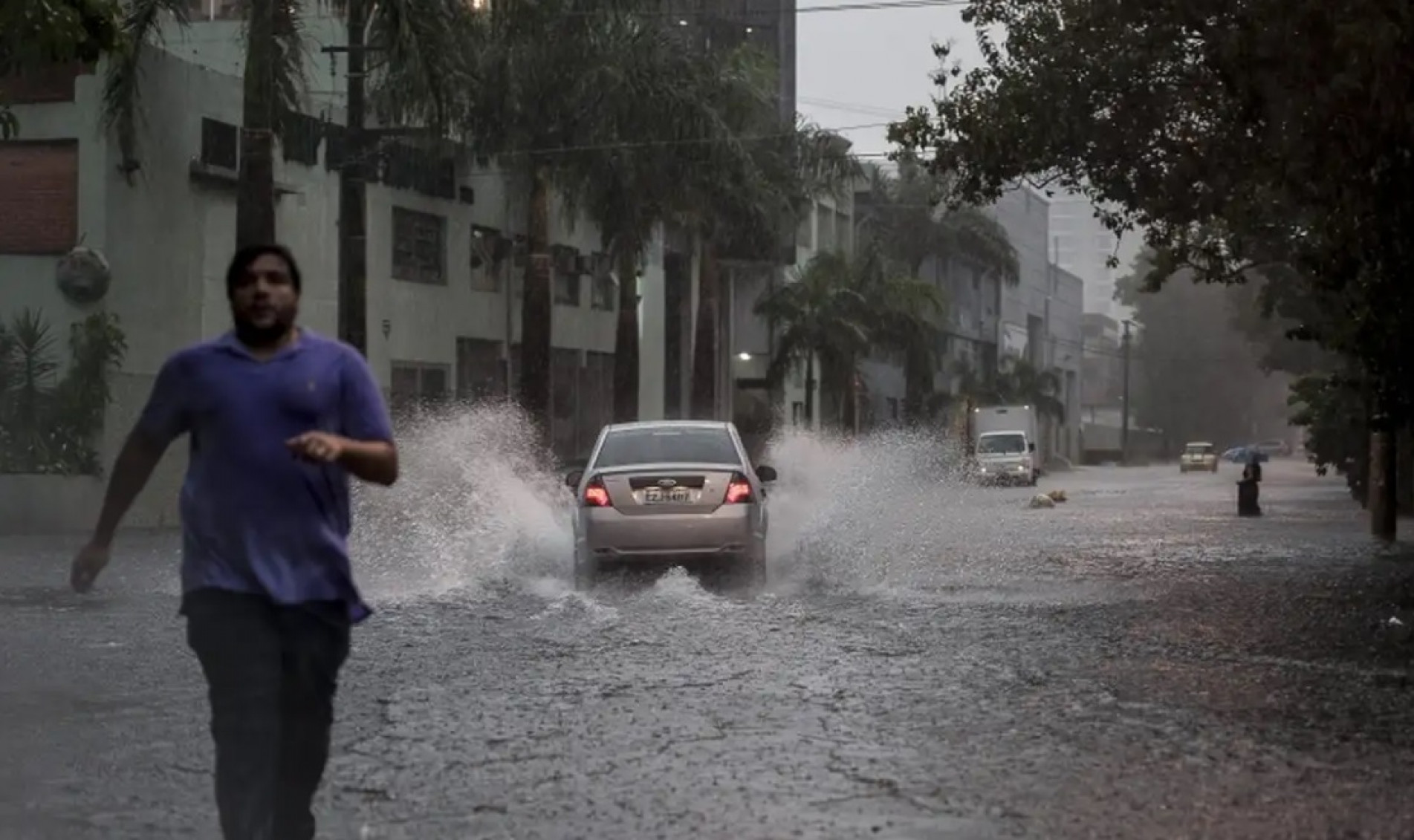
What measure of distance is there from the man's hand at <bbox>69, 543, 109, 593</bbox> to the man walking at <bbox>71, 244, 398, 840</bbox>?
46 cm

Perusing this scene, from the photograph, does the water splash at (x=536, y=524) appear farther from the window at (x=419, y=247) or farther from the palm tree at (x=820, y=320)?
the palm tree at (x=820, y=320)

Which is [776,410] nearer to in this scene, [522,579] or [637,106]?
[637,106]

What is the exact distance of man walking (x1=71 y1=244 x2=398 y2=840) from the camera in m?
6.36

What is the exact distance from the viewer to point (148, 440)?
6492 millimetres

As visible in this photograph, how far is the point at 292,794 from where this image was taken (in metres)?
6.61

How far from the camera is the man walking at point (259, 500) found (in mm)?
6359

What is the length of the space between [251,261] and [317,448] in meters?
0.66

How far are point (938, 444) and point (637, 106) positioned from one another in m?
50.2

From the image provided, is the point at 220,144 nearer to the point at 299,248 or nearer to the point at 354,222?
the point at 299,248

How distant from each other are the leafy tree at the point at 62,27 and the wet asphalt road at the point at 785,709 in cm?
394

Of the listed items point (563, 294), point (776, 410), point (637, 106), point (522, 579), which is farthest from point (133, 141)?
point (776, 410)

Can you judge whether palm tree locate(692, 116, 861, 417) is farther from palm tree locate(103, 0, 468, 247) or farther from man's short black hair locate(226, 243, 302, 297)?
man's short black hair locate(226, 243, 302, 297)

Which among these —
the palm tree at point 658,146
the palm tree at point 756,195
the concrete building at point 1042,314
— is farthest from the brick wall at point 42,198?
the concrete building at point 1042,314

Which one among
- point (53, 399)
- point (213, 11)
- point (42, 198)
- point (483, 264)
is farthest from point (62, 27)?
point (483, 264)
